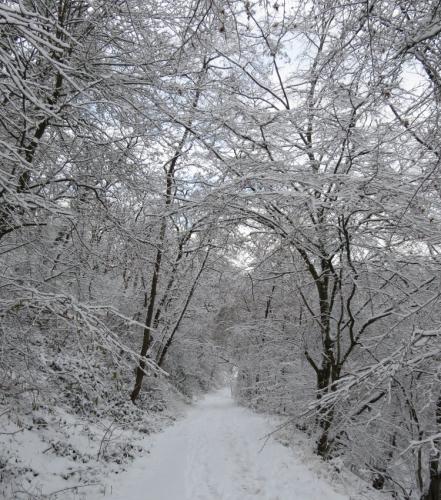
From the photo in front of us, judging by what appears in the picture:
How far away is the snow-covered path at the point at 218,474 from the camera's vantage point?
6086 mm

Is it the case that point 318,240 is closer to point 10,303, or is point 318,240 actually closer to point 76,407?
point 10,303

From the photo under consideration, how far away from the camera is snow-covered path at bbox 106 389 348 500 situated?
6.09 m

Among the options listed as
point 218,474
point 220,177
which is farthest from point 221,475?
point 220,177

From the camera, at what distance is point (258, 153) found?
681cm

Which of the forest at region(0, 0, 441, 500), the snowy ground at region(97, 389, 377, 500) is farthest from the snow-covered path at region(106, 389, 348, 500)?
the forest at region(0, 0, 441, 500)

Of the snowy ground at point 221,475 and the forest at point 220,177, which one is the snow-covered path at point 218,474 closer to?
the snowy ground at point 221,475

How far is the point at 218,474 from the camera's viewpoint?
722cm

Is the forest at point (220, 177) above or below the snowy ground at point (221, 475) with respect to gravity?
above

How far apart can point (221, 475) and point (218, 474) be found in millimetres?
77

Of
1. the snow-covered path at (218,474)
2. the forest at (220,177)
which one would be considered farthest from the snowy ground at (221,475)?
the forest at (220,177)

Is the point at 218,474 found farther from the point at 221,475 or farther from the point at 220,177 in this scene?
the point at 220,177

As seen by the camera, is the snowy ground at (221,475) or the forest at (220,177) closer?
the forest at (220,177)

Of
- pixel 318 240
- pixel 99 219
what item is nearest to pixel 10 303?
pixel 99 219

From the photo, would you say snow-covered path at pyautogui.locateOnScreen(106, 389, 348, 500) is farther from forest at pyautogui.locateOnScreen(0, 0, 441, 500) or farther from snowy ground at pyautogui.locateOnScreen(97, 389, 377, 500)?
forest at pyautogui.locateOnScreen(0, 0, 441, 500)
